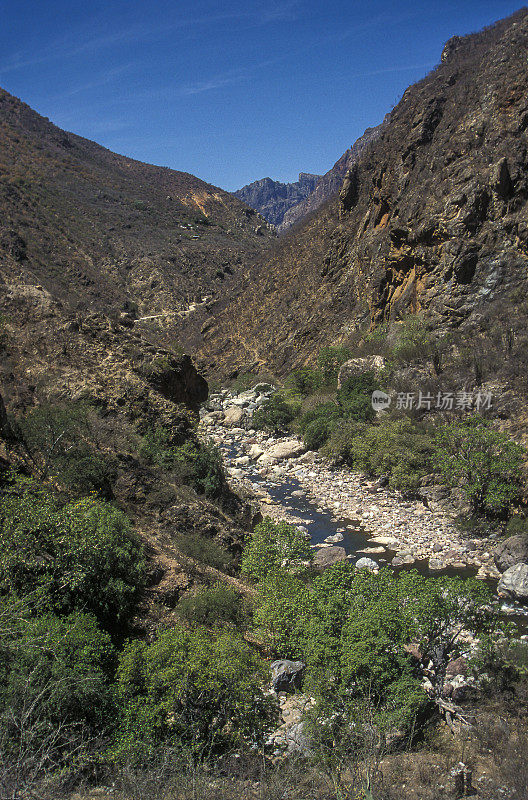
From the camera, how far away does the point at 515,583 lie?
12.0 meters

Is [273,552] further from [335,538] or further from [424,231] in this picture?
[424,231]

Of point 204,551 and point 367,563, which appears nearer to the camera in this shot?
point 204,551

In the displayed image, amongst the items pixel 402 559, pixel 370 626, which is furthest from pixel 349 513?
pixel 370 626

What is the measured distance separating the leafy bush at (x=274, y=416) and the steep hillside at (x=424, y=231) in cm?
899

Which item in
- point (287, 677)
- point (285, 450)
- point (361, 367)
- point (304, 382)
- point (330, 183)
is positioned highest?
point (330, 183)

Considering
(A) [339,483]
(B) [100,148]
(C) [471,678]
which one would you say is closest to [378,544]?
(A) [339,483]

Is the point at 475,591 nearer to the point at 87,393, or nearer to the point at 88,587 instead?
the point at 88,587

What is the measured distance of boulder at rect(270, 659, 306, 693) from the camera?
27.5ft

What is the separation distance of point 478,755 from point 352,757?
6.48 ft

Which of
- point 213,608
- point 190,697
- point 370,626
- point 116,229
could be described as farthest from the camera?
point 116,229

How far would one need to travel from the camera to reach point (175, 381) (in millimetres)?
16625

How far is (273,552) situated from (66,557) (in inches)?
203

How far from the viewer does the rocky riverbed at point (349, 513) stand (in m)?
14.6

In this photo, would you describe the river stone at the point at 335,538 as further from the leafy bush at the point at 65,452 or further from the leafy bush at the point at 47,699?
the leafy bush at the point at 47,699
